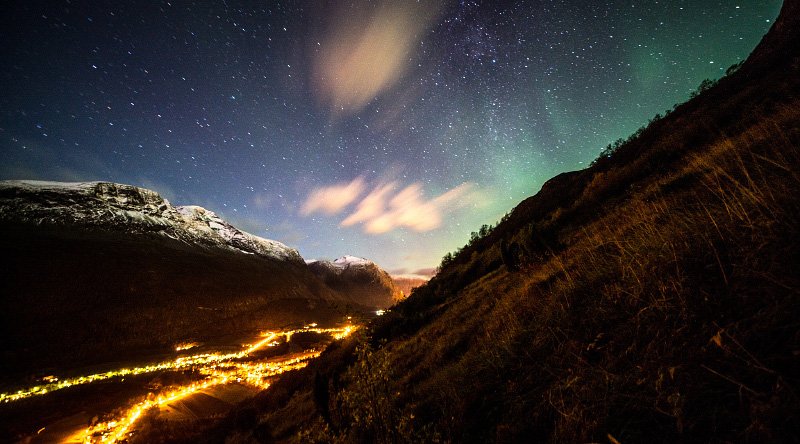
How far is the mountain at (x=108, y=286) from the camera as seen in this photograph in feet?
207

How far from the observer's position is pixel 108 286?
→ 84.4 meters

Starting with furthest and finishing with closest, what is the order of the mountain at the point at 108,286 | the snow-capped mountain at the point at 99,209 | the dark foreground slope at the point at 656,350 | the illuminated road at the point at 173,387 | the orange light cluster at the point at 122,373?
1. the snow-capped mountain at the point at 99,209
2. the mountain at the point at 108,286
3. the orange light cluster at the point at 122,373
4. the illuminated road at the point at 173,387
5. the dark foreground slope at the point at 656,350

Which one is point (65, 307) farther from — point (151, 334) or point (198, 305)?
point (198, 305)

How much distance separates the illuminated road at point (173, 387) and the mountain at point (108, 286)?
1481 centimetres

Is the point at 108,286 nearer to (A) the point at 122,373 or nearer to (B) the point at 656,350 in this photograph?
(A) the point at 122,373

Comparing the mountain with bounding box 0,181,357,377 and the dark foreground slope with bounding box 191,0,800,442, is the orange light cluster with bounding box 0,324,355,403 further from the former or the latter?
the dark foreground slope with bounding box 191,0,800,442

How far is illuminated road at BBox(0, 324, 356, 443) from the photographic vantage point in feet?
70.5

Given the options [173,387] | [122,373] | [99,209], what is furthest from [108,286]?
[99,209]

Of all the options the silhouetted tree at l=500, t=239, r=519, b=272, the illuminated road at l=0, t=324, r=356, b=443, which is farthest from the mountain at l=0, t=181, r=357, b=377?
the silhouetted tree at l=500, t=239, r=519, b=272

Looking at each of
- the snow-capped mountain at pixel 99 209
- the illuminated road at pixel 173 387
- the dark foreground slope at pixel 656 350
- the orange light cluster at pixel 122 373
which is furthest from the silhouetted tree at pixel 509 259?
the snow-capped mountain at pixel 99 209

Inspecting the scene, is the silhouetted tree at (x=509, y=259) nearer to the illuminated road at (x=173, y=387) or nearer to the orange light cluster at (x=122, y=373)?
the illuminated road at (x=173, y=387)

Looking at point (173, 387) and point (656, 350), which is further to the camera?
point (173, 387)

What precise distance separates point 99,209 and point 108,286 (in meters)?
91.0

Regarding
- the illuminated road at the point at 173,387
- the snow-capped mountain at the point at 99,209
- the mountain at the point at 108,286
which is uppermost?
the snow-capped mountain at the point at 99,209
